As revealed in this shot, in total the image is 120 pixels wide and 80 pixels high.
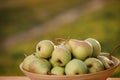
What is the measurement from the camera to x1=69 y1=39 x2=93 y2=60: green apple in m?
1.02

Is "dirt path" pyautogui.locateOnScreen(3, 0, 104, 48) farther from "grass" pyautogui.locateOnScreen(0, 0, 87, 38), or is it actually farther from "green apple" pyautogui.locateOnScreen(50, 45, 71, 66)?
"green apple" pyautogui.locateOnScreen(50, 45, 71, 66)

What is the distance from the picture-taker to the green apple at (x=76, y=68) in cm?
97

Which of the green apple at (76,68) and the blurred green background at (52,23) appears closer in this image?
the green apple at (76,68)

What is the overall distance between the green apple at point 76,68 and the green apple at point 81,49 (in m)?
0.04

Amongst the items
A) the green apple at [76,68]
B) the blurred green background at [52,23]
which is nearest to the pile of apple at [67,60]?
the green apple at [76,68]

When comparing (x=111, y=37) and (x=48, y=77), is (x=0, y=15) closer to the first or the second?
(x=111, y=37)

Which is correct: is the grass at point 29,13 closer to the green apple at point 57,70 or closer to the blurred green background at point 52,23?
the blurred green background at point 52,23

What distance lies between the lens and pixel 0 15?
9.87ft

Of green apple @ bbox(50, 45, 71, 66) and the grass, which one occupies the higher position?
the grass

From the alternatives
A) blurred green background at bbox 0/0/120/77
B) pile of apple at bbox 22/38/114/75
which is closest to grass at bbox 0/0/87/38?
blurred green background at bbox 0/0/120/77

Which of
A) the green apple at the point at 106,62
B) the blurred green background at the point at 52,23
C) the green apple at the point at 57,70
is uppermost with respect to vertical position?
the blurred green background at the point at 52,23

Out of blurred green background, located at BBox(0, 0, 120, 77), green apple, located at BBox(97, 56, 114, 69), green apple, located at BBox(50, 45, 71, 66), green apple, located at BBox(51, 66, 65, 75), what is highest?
blurred green background, located at BBox(0, 0, 120, 77)

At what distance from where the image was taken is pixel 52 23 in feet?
9.74

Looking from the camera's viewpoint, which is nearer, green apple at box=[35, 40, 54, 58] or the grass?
green apple at box=[35, 40, 54, 58]
